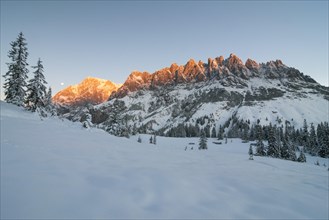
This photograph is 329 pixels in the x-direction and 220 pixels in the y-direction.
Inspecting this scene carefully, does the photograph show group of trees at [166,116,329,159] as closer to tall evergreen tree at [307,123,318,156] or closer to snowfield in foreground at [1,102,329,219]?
tall evergreen tree at [307,123,318,156]

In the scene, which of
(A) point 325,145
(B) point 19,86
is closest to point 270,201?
(B) point 19,86

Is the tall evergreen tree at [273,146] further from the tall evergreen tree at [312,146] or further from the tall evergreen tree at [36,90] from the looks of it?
the tall evergreen tree at [36,90]

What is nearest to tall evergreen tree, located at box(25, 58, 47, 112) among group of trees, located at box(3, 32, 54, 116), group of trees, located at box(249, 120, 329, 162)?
group of trees, located at box(3, 32, 54, 116)

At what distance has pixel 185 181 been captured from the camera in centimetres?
718

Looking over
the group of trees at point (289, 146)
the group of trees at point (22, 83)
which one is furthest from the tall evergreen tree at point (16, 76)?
the group of trees at point (289, 146)

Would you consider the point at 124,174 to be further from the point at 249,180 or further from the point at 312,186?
the point at 312,186

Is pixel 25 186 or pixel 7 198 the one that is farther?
pixel 25 186

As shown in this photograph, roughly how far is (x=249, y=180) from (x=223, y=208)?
334 centimetres

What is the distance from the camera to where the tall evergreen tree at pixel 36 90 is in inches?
1478

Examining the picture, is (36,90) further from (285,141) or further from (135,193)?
(285,141)

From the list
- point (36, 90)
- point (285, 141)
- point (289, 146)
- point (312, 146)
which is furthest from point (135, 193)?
point (312, 146)

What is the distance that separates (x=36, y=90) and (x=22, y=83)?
5.00 m

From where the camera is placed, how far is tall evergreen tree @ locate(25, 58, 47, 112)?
3753 cm

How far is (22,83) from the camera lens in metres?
40.2
